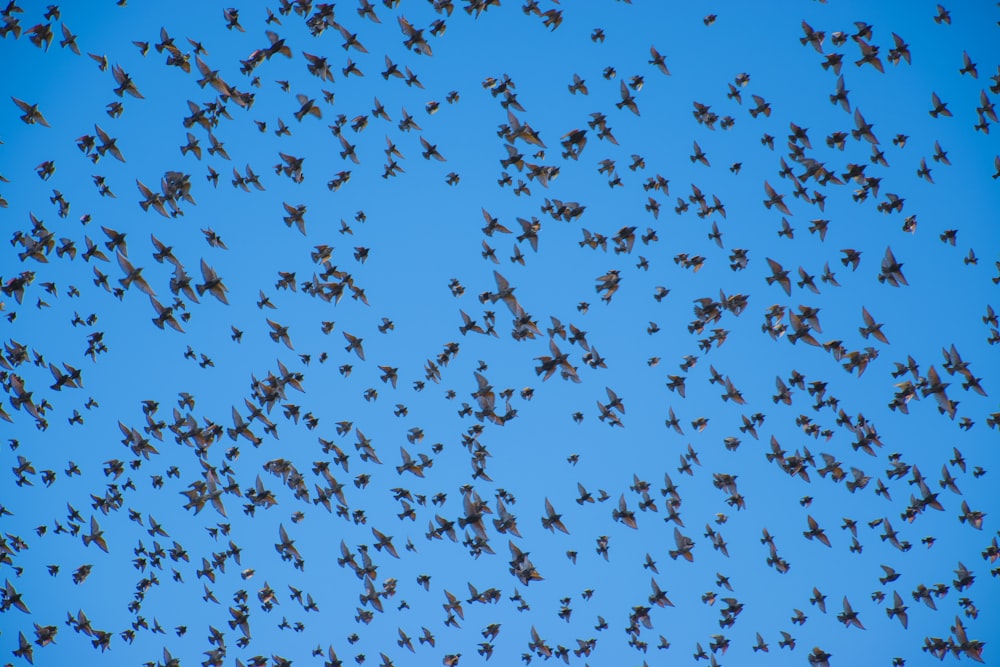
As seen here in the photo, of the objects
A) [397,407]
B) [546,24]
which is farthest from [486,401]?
[546,24]

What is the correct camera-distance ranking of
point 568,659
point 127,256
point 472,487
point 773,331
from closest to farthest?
point 127,256, point 773,331, point 472,487, point 568,659

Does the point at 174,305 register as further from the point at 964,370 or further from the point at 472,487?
the point at 964,370

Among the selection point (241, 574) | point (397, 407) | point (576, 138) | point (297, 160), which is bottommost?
point (241, 574)

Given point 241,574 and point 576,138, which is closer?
point 576,138

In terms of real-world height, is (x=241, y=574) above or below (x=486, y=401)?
below

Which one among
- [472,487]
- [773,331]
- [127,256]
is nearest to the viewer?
[127,256]

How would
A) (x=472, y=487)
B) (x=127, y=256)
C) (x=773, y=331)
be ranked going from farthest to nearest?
(x=472, y=487)
(x=773, y=331)
(x=127, y=256)

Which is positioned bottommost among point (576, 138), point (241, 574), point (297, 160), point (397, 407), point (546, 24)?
point (241, 574)

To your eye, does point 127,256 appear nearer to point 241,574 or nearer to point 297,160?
point 297,160

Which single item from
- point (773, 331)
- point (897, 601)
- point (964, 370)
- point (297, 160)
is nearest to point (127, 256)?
point (297, 160)
